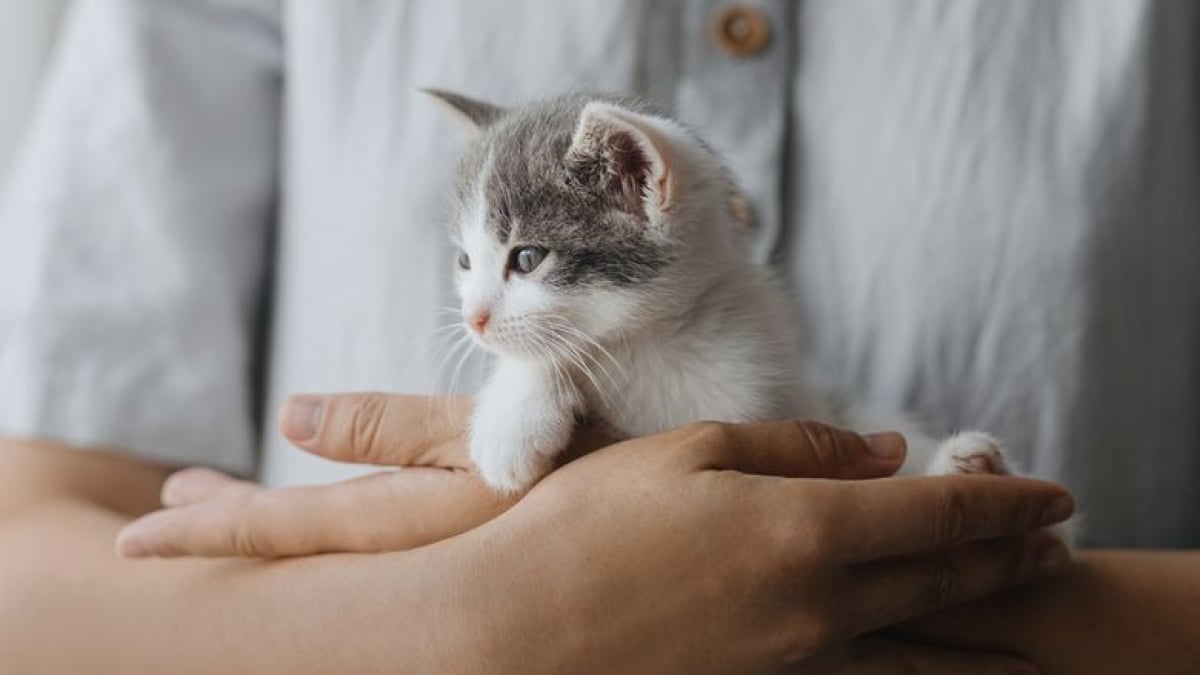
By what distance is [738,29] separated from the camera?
1024 millimetres

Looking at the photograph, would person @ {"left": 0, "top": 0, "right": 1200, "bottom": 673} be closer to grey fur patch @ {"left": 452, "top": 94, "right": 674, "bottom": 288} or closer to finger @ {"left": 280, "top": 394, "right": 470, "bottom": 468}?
finger @ {"left": 280, "top": 394, "right": 470, "bottom": 468}

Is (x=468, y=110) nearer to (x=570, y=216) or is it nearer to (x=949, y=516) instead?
(x=570, y=216)

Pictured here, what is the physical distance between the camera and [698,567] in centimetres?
73

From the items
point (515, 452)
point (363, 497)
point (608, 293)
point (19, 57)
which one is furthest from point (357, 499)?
point (19, 57)

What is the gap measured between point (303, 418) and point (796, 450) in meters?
0.39

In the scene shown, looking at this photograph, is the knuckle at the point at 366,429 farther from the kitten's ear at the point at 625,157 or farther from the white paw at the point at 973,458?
the white paw at the point at 973,458

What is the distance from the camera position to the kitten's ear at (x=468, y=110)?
0.89m

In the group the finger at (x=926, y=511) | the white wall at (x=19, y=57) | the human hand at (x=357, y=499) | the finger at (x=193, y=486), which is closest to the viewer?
the finger at (x=926, y=511)

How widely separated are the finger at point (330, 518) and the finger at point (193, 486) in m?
0.07

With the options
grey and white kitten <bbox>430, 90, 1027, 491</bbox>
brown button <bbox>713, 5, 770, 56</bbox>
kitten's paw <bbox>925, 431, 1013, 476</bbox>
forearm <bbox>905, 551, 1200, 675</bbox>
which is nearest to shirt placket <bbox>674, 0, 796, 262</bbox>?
brown button <bbox>713, 5, 770, 56</bbox>

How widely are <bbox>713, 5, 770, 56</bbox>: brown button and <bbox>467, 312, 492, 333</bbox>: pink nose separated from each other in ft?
1.33

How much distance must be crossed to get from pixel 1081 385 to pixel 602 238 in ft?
1.63

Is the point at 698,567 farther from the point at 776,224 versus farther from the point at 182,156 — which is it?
the point at 182,156

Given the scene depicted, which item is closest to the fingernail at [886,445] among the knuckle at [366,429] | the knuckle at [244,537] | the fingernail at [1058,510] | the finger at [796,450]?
the finger at [796,450]
